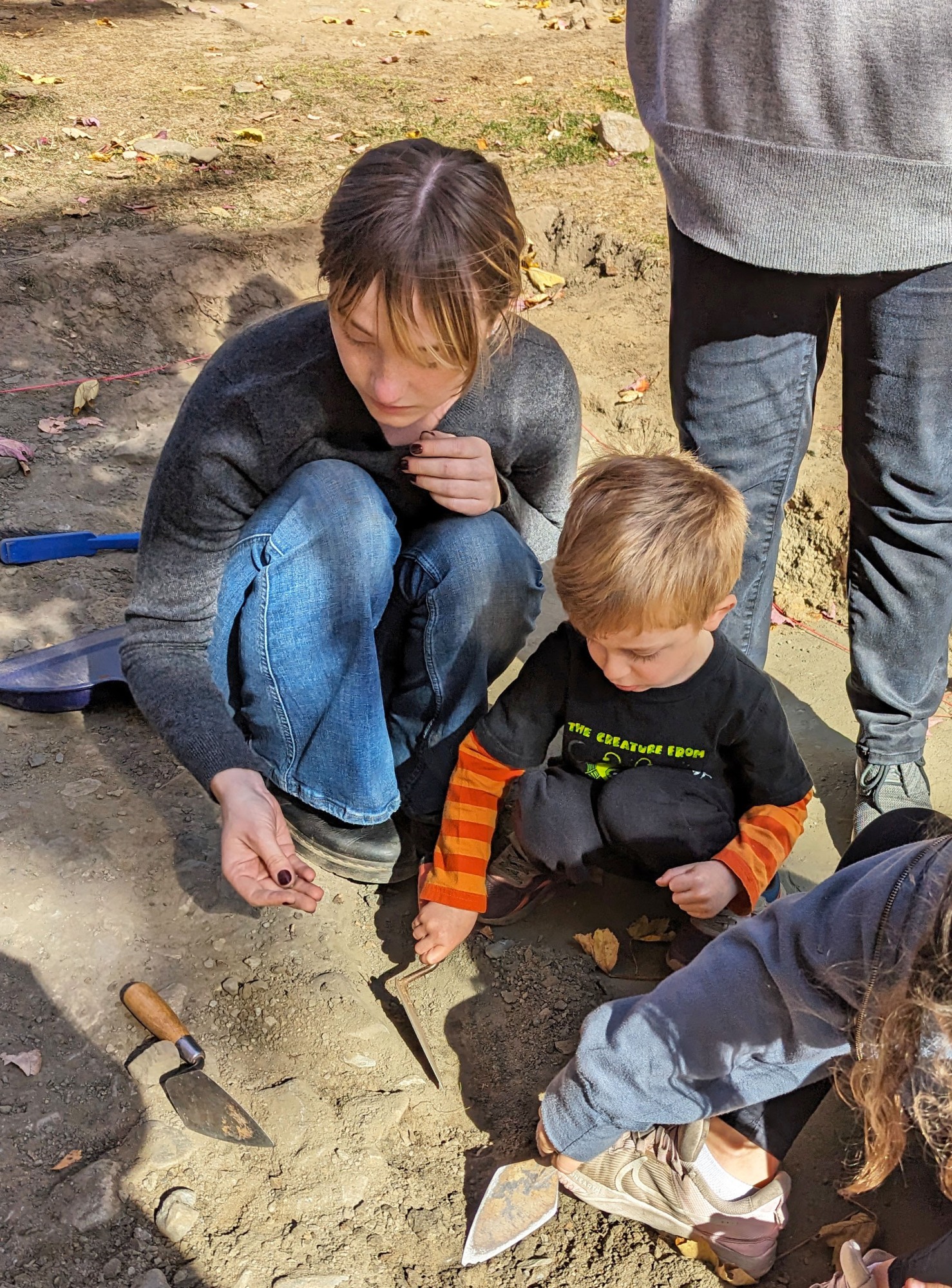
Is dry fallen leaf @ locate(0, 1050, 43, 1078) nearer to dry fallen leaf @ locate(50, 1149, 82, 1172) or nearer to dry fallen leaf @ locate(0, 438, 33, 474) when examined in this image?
dry fallen leaf @ locate(50, 1149, 82, 1172)

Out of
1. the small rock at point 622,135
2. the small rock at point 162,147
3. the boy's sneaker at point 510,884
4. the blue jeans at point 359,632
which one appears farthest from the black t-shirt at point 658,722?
the small rock at point 622,135

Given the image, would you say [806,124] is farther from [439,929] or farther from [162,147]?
[162,147]

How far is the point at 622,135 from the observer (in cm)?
536

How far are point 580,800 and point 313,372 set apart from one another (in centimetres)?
89

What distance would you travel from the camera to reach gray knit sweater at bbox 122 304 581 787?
1916mm

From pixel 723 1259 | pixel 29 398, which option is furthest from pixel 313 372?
pixel 29 398

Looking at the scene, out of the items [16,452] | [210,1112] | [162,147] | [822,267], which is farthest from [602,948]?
[162,147]

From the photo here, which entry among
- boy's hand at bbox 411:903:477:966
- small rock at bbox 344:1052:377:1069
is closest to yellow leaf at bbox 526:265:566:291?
boy's hand at bbox 411:903:477:966

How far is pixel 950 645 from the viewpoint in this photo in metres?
3.17

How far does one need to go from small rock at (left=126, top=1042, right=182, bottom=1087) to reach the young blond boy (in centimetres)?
44

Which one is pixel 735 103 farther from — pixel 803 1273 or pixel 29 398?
pixel 29 398

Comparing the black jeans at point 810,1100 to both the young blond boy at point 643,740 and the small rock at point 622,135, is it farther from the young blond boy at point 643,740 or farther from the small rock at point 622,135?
the small rock at point 622,135

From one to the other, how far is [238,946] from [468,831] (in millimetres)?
483

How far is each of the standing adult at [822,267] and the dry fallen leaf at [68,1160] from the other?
150 cm
